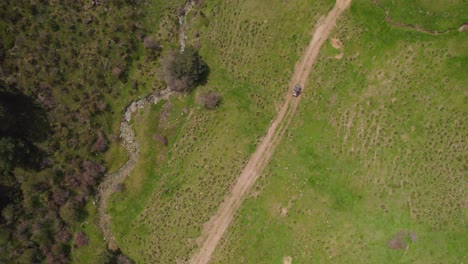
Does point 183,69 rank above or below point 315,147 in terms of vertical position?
above

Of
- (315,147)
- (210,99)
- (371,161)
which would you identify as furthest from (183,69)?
(371,161)

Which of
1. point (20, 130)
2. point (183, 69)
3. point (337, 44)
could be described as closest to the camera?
point (20, 130)

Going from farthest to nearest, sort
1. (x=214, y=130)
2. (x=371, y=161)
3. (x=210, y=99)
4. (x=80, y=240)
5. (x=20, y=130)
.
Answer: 1. (x=214, y=130)
2. (x=210, y=99)
3. (x=80, y=240)
4. (x=20, y=130)
5. (x=371, y=161)

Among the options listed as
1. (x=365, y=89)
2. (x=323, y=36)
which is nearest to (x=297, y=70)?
(x=323, y=36)

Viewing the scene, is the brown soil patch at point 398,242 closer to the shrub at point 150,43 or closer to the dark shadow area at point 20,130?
the shrub at point 150,43

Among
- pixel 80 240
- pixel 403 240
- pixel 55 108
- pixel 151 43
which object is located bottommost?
pixel 403 240

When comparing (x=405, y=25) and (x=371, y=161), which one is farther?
(x=405, y=25)

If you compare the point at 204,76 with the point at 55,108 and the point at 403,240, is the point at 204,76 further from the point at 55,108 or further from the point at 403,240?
the point at 403,240
